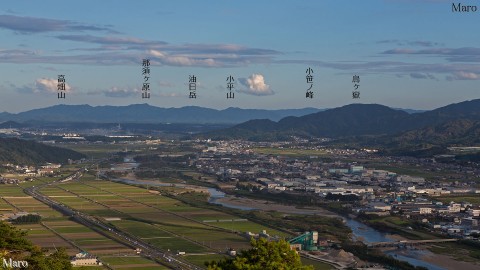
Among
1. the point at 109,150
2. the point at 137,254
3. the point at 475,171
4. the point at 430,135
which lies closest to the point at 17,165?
the point at 109,150

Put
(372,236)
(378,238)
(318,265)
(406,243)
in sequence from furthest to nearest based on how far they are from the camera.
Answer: (372,236) < (378,238) < (406,243) < (318,265)

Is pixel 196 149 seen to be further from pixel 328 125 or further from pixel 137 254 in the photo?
pixel 137 254

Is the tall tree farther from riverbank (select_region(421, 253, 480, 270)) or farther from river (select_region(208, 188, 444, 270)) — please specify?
riverbank (select_region(421, 253, 480, 270))

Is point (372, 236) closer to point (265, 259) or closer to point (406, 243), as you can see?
point (406, 243)

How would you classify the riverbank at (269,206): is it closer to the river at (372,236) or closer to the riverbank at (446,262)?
the river at (372,236)

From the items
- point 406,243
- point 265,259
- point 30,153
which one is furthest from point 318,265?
point 30,153

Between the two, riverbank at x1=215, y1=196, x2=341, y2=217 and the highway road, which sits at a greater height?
the highway road

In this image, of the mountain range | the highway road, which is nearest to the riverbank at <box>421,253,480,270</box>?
the highway road

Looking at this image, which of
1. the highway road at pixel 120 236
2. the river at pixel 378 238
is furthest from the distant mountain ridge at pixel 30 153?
the river at pixel 378 238

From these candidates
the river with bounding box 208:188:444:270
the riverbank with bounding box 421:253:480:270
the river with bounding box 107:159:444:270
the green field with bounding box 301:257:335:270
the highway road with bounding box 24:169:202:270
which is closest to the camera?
the green field with bounding box 301:257:335:270

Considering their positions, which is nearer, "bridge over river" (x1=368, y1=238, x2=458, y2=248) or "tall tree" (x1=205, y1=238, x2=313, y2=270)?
"tall tree" (x1=205, y1=238, x2=313, y2=270)

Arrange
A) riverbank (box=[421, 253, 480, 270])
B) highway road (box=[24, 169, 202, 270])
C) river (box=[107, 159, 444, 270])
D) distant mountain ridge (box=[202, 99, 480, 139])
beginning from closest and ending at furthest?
1. highway road (box=[24, 169, 202, 270])
2. riverbank (box=[421, 253, 480, 270])
3. river (box=[107, 159, 444, 270])
4. distant mountain ridge (box=[202, 99, 480, 139])
